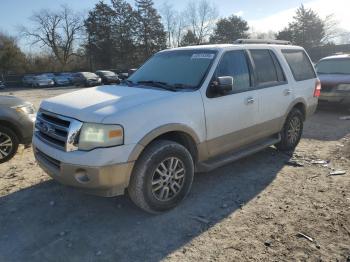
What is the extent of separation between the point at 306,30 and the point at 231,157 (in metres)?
57.9

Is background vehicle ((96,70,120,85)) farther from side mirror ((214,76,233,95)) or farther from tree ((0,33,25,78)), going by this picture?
side mirror ((214,76,233,95))

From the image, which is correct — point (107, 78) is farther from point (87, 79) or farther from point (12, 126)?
point (12, 126)

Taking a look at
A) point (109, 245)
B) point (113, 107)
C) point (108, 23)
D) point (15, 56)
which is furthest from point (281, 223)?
point (108, 23)

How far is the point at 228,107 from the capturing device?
15.2 feet

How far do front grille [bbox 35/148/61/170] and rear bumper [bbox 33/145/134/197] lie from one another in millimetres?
30

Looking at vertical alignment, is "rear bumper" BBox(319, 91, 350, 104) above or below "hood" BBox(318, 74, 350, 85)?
below

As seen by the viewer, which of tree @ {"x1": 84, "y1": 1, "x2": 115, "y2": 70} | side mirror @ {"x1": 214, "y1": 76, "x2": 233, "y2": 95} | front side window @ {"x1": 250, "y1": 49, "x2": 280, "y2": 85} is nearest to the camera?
Answer: side mirror @ {"x1": 214, "y1": 76, "x2": 233, "y2": 95}

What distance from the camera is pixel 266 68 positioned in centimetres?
545

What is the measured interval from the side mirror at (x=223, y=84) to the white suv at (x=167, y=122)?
1 centimetres

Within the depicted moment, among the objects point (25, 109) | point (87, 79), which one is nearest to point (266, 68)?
point (25, 109)

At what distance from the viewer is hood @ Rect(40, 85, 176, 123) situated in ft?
11.9

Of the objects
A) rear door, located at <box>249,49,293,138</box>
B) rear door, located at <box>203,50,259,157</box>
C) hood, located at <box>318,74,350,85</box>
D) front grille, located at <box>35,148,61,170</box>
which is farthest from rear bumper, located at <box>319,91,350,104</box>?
front grille, located at <box>35,148,61,170</box>

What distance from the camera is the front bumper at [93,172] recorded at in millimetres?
3492

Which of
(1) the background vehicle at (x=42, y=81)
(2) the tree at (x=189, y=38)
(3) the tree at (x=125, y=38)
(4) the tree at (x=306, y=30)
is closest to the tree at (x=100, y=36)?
(3) the tree at (x=125, y=38)
